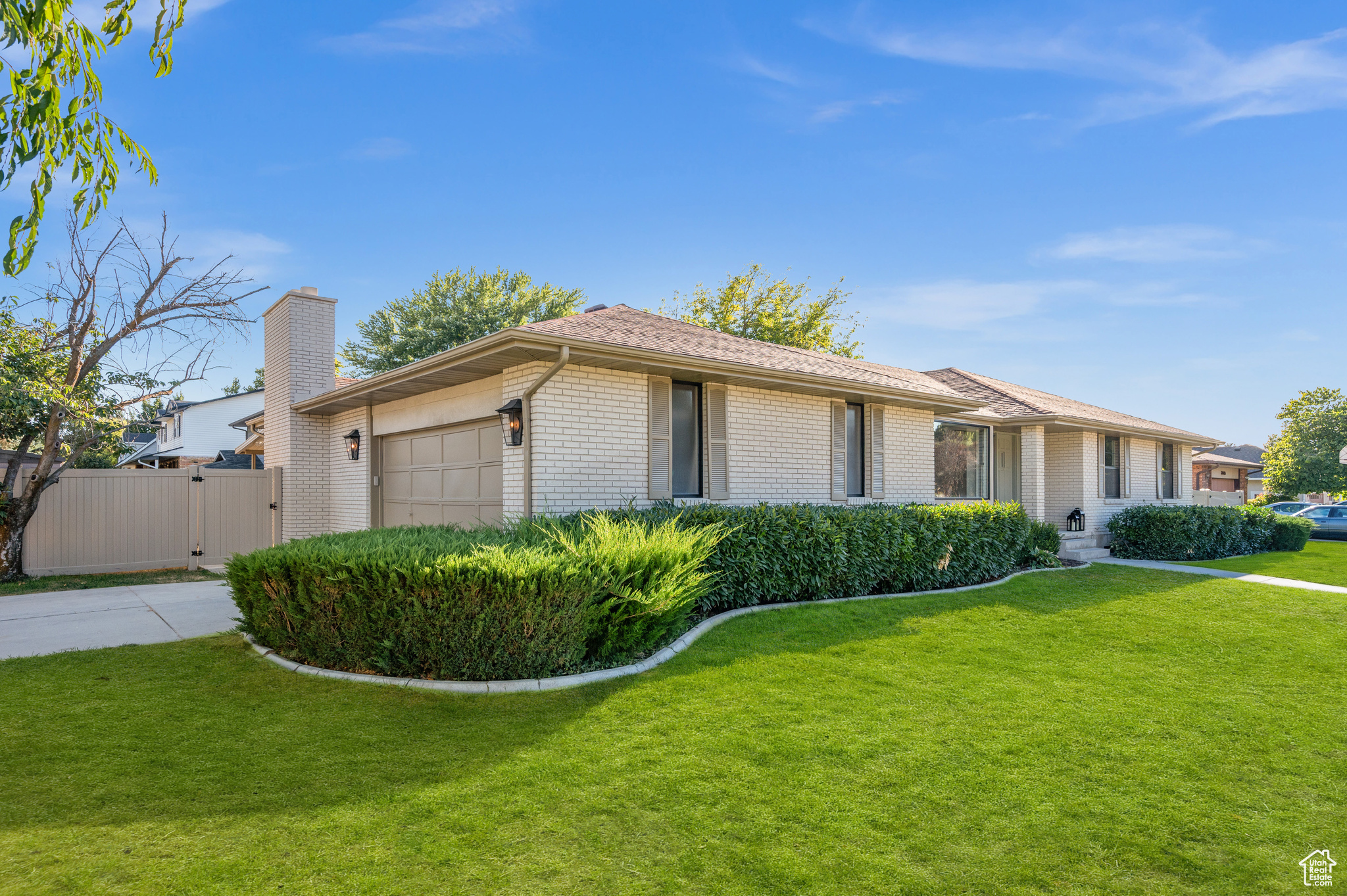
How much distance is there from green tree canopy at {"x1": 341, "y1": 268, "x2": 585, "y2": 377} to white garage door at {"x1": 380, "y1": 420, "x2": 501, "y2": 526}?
56.4 ft

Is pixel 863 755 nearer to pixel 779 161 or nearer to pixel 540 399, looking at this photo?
pixel 540 399

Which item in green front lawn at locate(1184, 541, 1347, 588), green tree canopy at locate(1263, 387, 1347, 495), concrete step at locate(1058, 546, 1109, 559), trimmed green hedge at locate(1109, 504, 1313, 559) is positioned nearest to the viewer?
green front lawn at locate(1184, 541, 1347, 588)

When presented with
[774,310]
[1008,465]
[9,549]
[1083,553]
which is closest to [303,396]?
[9,549]

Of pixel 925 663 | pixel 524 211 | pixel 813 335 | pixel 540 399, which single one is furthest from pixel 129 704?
pixel 813 335

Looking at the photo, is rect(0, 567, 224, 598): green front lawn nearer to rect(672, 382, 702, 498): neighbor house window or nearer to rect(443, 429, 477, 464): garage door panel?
rect(443, 429, 477, 464): garage door panel

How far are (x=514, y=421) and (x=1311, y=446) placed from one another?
40015mm

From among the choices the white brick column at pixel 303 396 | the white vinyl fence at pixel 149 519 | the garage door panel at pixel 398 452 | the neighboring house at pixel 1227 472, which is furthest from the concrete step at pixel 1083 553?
the neighboring house at pixel 1227 472

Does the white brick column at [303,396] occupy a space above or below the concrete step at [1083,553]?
above

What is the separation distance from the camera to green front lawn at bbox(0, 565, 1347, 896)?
8.71 feet

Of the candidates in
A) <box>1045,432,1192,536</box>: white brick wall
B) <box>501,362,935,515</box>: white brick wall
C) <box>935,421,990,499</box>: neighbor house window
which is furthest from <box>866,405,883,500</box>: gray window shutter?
<box>1045,432,1192,536</box>: white brick wall

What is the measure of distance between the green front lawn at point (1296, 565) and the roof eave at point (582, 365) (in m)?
6.10

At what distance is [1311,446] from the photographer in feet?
106

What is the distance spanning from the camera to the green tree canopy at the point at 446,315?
28.3 metres

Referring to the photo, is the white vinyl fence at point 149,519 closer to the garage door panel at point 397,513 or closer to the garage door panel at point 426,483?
the garage door panel at point 397,513
